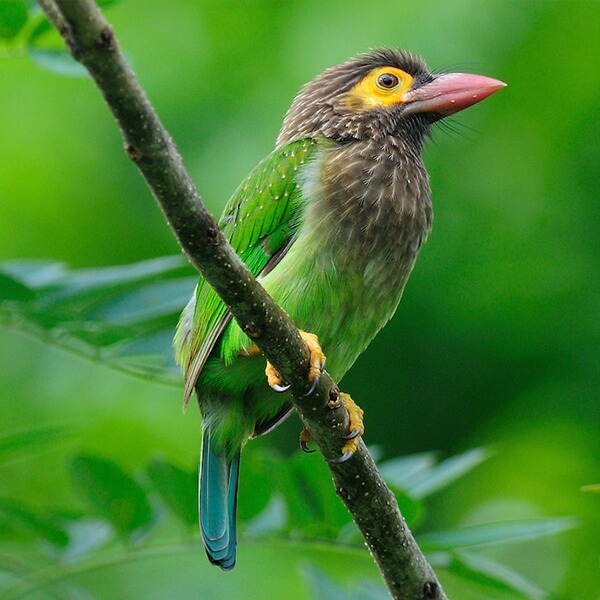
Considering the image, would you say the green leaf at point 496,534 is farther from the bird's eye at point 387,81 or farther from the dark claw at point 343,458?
the bird's eye at point 387,81

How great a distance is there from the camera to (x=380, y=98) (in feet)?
12.6

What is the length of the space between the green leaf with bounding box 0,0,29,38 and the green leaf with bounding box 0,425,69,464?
106 centimetres

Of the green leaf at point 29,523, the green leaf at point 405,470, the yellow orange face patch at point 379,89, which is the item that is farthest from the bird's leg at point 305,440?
the yellow orange face patch at point 379,89

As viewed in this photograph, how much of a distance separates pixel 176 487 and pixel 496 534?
0.93 m

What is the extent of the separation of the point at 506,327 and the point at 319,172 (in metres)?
3.66

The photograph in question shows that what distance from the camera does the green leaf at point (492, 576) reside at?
9.61ft

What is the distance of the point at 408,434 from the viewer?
668 centimetres

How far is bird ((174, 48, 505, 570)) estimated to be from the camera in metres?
3.23

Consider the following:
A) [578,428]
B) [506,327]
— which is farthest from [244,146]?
[578,428]

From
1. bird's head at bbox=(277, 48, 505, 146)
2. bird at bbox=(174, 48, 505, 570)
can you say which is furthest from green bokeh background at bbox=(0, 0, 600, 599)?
bird at bbox=(174, 48, 505, 570)

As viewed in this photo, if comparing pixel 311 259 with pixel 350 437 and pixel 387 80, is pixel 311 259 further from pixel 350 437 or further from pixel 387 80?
pixel 387 80

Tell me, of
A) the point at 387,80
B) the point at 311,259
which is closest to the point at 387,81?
the point at 387,80

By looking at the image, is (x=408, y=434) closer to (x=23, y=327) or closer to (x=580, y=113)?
(x=580, y=113)

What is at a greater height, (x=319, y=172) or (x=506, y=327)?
(x=319, y=172)
